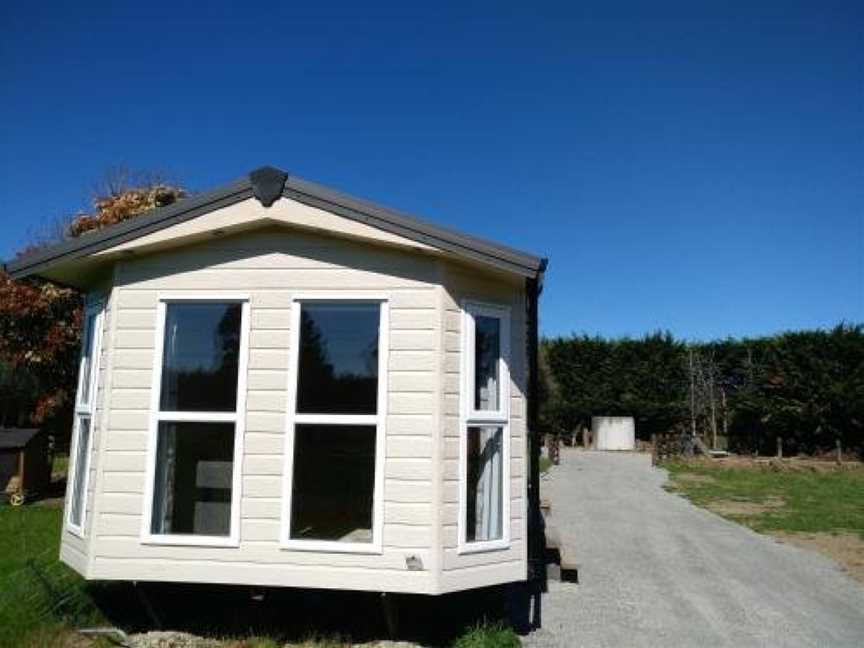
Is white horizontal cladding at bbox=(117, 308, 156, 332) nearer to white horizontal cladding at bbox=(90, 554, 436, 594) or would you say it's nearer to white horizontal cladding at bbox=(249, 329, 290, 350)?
white horizontal cladding at bbox=(249, 329, 290, 350)

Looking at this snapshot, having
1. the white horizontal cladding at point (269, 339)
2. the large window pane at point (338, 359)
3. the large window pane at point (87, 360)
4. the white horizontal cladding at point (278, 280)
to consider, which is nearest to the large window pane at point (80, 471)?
the large window pane at point (87, 360)

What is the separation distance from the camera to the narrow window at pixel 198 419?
19.2 ft

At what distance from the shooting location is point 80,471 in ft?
21.9

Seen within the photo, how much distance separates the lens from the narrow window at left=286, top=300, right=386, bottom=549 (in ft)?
18.8

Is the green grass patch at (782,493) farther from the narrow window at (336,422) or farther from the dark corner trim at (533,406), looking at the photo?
the narrow window at (336,422)

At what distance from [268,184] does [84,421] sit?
9.28 ft

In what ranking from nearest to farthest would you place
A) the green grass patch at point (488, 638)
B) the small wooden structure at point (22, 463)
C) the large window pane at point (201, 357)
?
the green grass patch at point (488, 638), the large window pane at point (201, 357), the small wooden structure at point (22, 463)

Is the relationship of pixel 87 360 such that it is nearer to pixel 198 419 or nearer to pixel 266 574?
pixel 198 419

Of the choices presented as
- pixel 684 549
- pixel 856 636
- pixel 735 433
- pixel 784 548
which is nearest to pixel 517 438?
pixel 856 636

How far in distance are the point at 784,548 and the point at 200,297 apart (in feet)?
29.0

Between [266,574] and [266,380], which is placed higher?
[266,380]

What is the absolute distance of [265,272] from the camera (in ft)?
19.7

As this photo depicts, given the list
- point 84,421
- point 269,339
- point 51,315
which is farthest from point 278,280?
point 51,315

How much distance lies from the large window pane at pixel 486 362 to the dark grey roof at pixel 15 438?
11.1 meters
